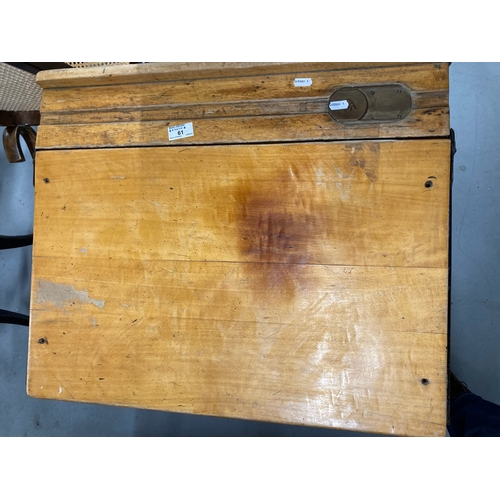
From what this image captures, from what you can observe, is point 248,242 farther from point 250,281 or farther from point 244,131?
point 244,131

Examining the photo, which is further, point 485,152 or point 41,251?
point 485,152

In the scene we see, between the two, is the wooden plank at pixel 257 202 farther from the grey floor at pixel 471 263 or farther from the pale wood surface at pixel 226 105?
the grey floor at pixel 471 263

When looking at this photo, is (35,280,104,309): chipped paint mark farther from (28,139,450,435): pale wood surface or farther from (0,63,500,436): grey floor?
(0,63,500,436): grey floor

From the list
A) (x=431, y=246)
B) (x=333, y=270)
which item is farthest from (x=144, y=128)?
(x=431, y=246)

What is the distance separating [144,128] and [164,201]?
0.58 ft

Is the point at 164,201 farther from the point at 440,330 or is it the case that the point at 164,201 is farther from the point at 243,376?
the point at 440,330

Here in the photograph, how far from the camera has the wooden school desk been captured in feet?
2.36

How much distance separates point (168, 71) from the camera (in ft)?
2.57

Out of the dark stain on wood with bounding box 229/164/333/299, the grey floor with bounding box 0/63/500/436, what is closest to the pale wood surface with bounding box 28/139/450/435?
the dark stain on wood with bounding box 229/164/333/299

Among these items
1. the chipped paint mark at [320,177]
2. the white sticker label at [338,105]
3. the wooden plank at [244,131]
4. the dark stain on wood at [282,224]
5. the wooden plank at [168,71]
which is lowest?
the dark stain on wood at [282,224]

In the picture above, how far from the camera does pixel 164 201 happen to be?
31.6 inches

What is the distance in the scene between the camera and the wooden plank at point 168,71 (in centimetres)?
74

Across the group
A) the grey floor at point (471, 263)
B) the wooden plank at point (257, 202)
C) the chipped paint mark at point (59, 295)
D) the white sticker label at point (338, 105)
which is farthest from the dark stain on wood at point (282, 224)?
the grey floor at point (471, 263)

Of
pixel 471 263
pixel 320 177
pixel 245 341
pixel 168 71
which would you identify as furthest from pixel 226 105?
pixel 471 263
